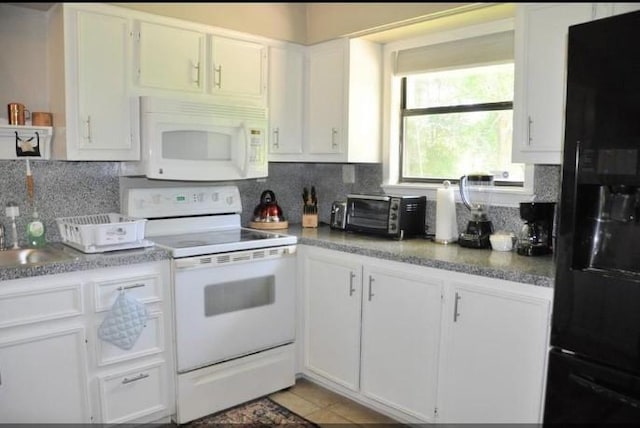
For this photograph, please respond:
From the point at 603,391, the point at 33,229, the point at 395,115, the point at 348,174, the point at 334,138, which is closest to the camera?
the point at 603,391

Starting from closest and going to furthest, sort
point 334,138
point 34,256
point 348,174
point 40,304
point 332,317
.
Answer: point 40,304 < point 34,256 < point 332,317 < point 334,138 < point 348,174

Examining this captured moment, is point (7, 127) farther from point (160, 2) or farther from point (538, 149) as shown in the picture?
point (538, 149)

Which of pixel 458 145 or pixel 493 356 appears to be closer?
pixel 493 356

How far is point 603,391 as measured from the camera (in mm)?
1807

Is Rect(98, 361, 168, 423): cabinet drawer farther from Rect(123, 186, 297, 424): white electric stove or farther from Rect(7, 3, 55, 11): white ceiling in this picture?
Rect(7, 3, 55, 11): white ceiling

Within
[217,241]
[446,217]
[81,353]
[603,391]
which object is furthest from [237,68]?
[603,391]

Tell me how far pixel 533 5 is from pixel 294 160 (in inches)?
65.6

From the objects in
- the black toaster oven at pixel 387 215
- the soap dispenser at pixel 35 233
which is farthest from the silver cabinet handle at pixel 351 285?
the soap dispenser at pixel 35 233

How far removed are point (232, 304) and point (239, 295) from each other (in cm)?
6

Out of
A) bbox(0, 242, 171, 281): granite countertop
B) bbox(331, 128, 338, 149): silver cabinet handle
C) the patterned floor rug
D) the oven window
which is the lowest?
the patterned floor rug

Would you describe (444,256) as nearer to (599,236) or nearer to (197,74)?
(599,236)

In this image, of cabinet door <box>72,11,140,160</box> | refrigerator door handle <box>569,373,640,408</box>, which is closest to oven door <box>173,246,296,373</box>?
cabinet door <box>72,11,140,160</box>

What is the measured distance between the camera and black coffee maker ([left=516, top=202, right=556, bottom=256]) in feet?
8.09

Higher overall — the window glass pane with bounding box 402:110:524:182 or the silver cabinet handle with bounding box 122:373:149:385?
the window glass pane with bounding box 402:110:524:182
